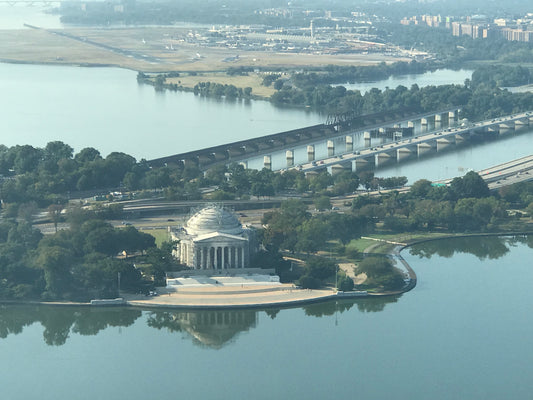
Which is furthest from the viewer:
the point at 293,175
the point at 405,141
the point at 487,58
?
the point at 487,58

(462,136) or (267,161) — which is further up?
(267,161)

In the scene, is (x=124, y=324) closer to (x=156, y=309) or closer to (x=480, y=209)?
(x=156, y=309)

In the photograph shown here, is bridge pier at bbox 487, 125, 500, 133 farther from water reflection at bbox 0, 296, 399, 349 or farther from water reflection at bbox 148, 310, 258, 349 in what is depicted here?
water reflection at bbox 148, 310, 258, 349

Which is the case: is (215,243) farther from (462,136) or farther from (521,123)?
(521,123)

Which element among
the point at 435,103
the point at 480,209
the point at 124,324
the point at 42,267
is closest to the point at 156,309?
the point at 124,324

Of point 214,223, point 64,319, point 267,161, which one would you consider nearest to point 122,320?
point 64,319

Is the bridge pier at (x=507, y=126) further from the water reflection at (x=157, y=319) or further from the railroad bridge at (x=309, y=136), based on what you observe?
the water reflection at (x=157, y=319)

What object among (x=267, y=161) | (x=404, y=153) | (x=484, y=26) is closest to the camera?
(x=267, y=161)
